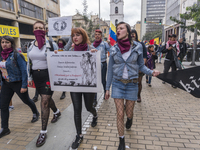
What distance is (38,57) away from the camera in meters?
2.87

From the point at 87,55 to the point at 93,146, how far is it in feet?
5.30

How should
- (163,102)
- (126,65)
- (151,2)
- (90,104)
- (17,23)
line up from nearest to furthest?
(126,65) → (90,104) → (163,102) → (17,23) → (151,2)

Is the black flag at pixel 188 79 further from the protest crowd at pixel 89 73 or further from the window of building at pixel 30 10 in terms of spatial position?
the window of building at pixel 30 10

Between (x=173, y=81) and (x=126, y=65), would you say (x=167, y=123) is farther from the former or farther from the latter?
(x=126, y=65)

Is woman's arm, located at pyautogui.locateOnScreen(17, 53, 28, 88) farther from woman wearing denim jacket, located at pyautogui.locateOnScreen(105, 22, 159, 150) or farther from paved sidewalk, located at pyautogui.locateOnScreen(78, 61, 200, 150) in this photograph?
woman wearing denim jacket, located at pyautogui.locateOnScreen(105, 22, 159, 150)

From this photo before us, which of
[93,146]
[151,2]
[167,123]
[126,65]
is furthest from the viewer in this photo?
[151,2]

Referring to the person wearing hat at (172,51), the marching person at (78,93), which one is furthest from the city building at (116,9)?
the marching person at (78,93)

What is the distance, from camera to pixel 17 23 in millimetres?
21094

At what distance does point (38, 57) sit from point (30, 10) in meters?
25.3

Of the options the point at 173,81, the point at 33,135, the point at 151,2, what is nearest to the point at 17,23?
the point at 33,135

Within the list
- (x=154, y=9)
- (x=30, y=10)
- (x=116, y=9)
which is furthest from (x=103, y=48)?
(x=154, y=9)

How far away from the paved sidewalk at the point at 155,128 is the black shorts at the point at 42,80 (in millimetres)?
1202

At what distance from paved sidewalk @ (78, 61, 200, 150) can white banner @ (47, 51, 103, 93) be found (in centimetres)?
102

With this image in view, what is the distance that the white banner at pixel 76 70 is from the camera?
2641mm
